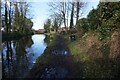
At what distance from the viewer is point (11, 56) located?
526cm

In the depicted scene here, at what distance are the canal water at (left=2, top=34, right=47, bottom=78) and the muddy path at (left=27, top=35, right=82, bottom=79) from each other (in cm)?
17

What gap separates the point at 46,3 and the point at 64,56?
1208mm

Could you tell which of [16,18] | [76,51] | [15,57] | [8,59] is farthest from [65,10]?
[8,59]

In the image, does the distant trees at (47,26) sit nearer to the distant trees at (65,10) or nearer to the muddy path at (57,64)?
the distant trees at (65,10)

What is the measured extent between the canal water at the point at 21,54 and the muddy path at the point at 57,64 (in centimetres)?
17

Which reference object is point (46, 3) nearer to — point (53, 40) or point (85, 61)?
point (53, 40)

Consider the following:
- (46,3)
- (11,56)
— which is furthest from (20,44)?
(46,3)

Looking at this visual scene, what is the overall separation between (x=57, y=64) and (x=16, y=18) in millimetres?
1337

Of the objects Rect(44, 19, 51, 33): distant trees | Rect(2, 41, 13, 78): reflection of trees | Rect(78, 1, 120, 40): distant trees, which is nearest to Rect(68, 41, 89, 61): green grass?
Rect(78, 1, 120, 40): distant trees

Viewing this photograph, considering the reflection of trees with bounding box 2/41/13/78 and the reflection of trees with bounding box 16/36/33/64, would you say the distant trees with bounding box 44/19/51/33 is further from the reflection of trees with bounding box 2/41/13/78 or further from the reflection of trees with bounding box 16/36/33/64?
the reflection of trees with bounding box 2/41/13/78

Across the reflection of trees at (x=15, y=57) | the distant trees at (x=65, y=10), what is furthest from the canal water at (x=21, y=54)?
the distant trees at (x=65, y=10)

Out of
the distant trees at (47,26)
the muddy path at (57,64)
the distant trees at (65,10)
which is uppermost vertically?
the distant trees at (65,10)

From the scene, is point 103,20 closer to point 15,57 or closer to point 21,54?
point 21,54

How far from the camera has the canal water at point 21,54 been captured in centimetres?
484
